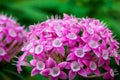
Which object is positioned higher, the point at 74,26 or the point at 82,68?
the point at 74,26

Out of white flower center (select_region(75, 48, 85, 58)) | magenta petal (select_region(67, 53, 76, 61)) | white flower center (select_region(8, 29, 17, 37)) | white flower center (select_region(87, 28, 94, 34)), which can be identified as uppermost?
white flower center (select_region(8, 29, 17, 37))

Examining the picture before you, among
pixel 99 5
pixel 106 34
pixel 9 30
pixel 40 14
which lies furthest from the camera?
pixel 40 14

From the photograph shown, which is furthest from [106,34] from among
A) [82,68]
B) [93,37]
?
[82,68]

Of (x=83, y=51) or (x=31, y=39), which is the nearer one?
(x=83, y=51)

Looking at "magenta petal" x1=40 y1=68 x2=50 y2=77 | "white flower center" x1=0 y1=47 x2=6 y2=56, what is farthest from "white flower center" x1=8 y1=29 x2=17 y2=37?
"magenta petal" x1=40 y1=68 x2=50 y2=77

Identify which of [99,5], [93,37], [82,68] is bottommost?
[82,68]

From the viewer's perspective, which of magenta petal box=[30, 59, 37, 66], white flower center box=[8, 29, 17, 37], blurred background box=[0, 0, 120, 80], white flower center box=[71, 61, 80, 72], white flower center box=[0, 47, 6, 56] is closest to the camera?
white flower center box=[71, 61, 80, 72]

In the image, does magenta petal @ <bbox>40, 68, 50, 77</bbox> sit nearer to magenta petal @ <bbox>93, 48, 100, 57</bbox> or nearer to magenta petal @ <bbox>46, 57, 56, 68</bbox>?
magenta petal @ <bbox>46, 57, 56, 68</bbox>

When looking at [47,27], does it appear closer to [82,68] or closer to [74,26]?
[74,26]
